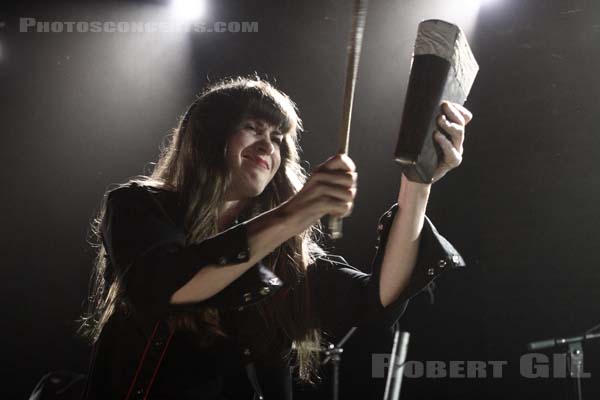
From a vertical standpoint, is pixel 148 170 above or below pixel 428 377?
above

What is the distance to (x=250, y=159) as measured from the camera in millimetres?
1505

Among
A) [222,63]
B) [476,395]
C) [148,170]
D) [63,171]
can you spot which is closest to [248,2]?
[222,63]

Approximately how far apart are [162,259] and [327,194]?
0.31 m

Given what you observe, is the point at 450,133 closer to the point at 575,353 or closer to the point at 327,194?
the point at 327,194

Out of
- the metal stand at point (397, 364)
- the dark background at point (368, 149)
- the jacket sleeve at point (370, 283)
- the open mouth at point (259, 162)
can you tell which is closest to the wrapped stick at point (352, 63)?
the jacket sleeve at point (370, 283)

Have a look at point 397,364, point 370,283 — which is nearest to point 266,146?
point 370,283

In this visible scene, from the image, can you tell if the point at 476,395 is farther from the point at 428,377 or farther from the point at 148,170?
the point at 148,170

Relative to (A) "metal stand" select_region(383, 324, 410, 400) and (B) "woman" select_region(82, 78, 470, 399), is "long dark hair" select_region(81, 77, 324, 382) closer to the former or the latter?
(B) "woman" select_region(82, 78, 470, 399)

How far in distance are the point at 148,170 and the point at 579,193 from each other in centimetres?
310

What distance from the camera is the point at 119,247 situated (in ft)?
3.77

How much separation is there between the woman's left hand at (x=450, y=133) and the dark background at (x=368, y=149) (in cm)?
303

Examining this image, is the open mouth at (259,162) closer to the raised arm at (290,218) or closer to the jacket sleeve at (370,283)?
the jacket sleeve at (370,283)

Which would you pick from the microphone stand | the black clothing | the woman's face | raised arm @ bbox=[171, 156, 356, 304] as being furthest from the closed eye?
the microphone stand

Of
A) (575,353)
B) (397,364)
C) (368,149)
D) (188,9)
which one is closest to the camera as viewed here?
(575,353)
